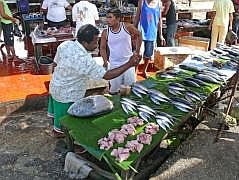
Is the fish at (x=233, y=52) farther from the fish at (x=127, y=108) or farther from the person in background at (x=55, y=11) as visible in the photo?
the person in background at (x=55, y=11)

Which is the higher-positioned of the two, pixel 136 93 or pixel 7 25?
pixel 7 25

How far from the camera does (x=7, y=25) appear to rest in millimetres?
7664

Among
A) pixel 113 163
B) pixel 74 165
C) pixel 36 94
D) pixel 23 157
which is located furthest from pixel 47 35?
pixel 113 163

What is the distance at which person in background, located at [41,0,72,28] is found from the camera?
27.0 feet

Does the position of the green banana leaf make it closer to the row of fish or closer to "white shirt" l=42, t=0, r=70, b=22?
the row of fish

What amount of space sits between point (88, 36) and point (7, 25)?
3.93 metres

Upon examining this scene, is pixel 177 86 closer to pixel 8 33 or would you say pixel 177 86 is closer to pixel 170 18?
pixel 170 18

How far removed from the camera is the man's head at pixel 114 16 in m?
5.07

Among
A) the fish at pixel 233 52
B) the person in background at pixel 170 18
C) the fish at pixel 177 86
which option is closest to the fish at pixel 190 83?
the fish at pixel 177 86

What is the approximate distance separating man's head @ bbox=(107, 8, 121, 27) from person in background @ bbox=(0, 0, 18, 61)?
129 inches

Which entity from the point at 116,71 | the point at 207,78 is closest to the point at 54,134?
the point at 116,71

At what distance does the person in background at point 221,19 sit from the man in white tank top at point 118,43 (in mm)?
3689

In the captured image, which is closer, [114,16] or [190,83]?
[114,16]

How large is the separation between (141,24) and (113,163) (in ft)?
12.2
